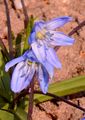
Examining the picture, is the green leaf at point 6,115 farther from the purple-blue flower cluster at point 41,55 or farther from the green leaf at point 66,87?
the purple-blue flower cluster at point 41,55

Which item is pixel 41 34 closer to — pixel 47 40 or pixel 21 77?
pixel 47 40

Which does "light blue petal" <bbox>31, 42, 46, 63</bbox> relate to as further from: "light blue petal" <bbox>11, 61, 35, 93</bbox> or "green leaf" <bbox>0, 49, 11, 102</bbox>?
"green leaf" <bbox>0, 49, 11, 102</bbox>

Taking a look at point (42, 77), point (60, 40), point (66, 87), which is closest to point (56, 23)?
point (60, 40)

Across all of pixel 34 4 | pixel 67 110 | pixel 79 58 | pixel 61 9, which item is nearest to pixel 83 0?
pixel 61 9

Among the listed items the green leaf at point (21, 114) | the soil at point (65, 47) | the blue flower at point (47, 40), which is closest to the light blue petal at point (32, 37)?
the blue flower at point (47, 40)

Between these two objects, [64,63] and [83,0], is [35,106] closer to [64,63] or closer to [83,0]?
[64,63]
